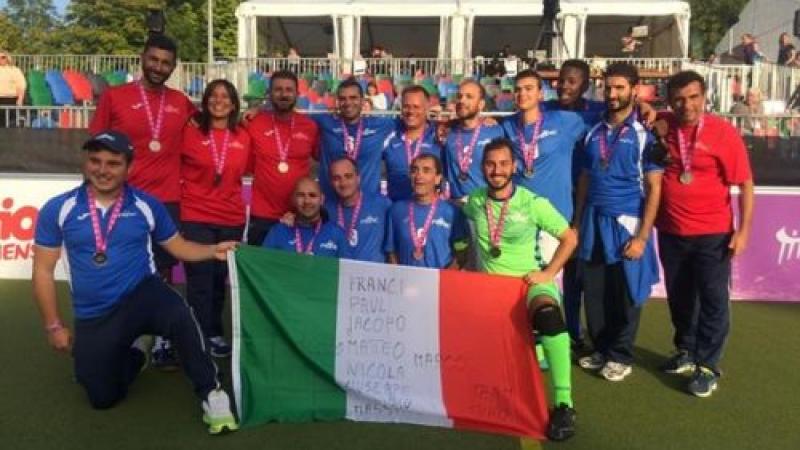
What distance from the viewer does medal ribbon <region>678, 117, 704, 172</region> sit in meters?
4.81

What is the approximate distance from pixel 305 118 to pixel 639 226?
2398mm

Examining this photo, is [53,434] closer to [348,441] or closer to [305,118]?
[348,441]

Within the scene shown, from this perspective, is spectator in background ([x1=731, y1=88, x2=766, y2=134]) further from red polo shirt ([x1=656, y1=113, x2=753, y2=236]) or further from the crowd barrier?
red polo shirt ([x1=656, y1=113, x2=753, y2=236])

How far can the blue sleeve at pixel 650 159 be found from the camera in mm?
4855

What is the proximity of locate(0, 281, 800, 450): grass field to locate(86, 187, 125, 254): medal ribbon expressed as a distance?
3.19ft

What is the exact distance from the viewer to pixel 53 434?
4.15 meters

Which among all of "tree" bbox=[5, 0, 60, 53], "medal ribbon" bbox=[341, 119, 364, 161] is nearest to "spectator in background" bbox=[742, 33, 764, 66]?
"medal ribbon" bbox=[341, 119, 364, 161]

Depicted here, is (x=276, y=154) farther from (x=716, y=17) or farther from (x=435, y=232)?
(x=716, y=17)

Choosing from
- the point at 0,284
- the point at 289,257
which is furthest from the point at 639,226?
the point at 0,284

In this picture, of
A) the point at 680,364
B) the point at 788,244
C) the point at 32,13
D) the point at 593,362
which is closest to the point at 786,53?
the point at 788,244

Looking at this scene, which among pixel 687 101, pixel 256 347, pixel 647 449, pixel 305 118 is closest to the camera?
pixel 647 449

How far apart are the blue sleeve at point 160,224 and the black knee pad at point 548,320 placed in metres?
2.10

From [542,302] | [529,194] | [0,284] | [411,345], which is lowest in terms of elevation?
[0,284]

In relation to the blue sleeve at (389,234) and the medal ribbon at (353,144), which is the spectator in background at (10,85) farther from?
the blue sleeve at (389,234)
